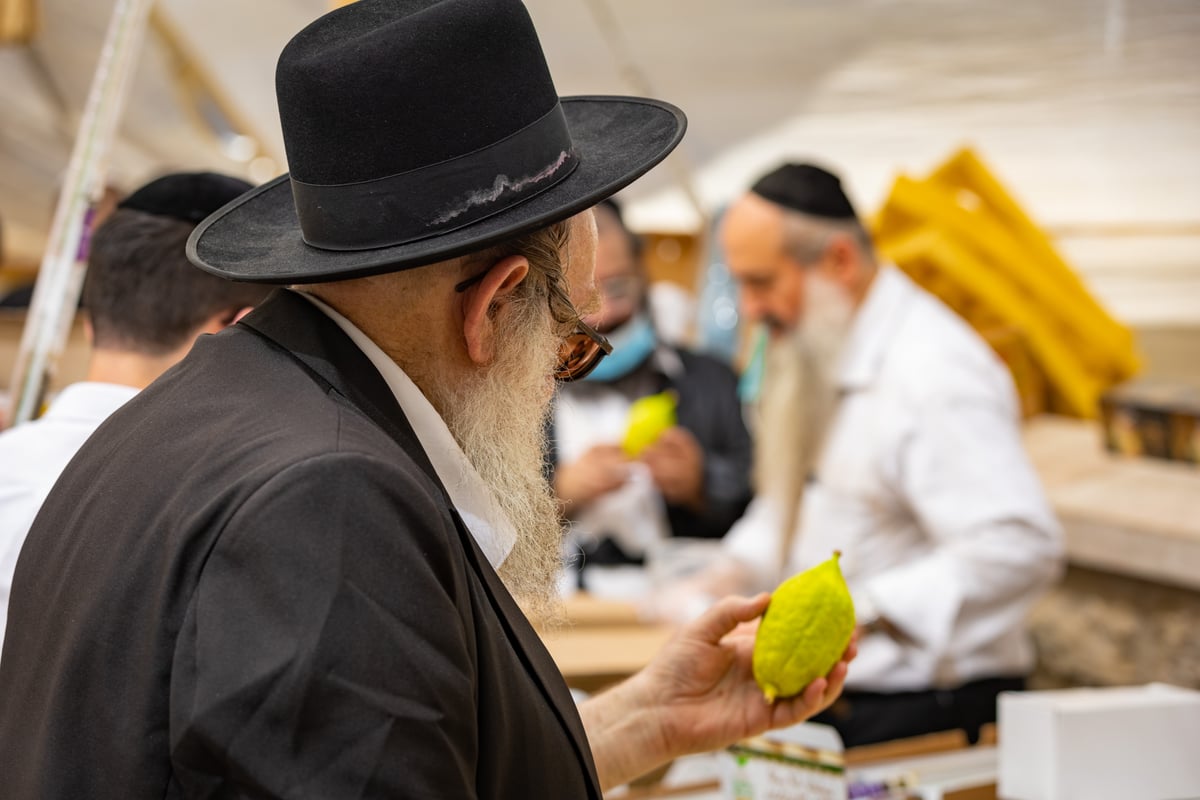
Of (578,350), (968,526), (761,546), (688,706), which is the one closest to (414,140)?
(578,350)

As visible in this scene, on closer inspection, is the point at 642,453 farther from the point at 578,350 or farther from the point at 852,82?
the point at 578,350

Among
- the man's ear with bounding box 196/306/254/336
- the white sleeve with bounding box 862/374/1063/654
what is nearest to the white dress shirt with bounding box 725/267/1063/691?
the white sleeve with bounding box 862/374/1063/654

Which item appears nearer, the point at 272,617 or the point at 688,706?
the point at 272,617

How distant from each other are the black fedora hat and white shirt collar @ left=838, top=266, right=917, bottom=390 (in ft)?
6.15

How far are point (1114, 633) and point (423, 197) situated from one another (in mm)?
3093

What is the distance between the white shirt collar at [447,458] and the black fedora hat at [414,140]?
0.28 ft

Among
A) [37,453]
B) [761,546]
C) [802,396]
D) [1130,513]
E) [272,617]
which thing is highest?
[272,617]

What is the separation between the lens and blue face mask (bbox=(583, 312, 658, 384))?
151 inches

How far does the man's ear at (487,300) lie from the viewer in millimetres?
1130

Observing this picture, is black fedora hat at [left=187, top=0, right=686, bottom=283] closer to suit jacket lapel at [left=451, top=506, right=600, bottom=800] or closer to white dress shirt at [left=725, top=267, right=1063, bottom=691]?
suit jacket lapel at [left=451, top=506, right=600, bottom=800]

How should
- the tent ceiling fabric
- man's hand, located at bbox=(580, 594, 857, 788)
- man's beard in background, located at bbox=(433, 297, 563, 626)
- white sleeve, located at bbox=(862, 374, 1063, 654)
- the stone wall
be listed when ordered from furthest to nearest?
the tent ceiling fabric → the stone wall → white sleeve, located at bbox=(862, 374, 1063, 654) → man's hand, located at bbox=(580, 594, 857, 788) → man's beard in background, located at bbox=(433, 297, 563, 626)

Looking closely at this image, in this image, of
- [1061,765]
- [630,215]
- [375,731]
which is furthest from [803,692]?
[630,215]

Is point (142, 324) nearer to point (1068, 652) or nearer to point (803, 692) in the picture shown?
point (803, 692)

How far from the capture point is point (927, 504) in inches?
106
